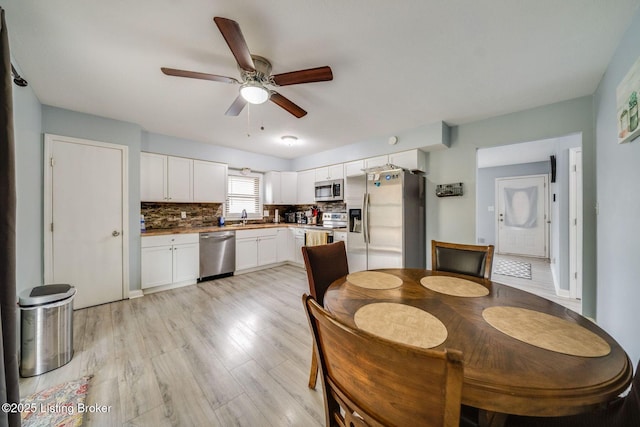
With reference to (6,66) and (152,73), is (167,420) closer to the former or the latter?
(6,66)

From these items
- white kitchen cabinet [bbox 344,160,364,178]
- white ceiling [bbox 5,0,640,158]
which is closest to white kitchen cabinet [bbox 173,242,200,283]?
white ceiling [bbox 5,0,640,158]

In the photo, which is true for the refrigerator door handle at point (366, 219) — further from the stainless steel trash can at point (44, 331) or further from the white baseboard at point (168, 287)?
the stainless steel trash can at point (44, 331)

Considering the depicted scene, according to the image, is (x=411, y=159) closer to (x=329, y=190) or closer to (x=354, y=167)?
(x=354, y=167)

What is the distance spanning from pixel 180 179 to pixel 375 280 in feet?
12.0

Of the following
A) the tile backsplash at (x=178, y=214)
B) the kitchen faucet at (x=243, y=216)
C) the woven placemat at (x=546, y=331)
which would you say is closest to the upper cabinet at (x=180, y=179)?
the tile backsplash at (x=178, y=214)

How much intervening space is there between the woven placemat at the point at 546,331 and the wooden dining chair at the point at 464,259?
77cm

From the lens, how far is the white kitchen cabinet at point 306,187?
194 inches

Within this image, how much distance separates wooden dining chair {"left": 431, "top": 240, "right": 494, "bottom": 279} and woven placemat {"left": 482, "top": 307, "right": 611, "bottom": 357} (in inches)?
30.1

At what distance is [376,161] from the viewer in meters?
3.80

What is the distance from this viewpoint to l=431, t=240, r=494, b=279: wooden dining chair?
1772 millimetres

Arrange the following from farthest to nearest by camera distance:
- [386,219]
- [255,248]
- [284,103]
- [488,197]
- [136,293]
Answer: [488,197]
[255,248]
[386,219]
[136,293]
[284,103]

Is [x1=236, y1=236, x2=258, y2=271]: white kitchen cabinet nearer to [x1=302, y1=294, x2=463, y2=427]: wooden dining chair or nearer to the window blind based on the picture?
the window blind

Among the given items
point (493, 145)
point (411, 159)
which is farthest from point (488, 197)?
Result: point (411, 159)

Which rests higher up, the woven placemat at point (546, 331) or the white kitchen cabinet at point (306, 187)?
the white kitchen cabinet at point (306, 187)
